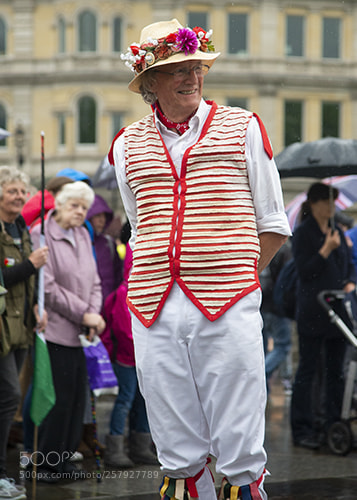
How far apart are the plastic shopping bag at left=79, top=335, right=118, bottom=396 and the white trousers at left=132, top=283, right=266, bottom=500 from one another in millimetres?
2538

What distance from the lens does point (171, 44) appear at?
11.6 ft

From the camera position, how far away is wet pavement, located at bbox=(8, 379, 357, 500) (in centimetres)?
546

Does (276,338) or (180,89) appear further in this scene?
(276,338)

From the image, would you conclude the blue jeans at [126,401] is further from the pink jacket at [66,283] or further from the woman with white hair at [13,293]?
the woman with white hair at [13,293]

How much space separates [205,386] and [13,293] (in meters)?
2.66

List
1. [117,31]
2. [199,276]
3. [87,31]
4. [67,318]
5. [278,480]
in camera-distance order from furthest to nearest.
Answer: [87,31] < [117,31] < [67,318] < [278,480] < [199,276]

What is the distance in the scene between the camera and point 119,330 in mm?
6629

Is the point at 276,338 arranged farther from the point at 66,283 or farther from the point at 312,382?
the point at 66,283

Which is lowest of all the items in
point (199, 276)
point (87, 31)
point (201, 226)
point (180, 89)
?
point (199, 276)

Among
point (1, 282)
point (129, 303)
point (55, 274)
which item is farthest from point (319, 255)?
point (129, 303)

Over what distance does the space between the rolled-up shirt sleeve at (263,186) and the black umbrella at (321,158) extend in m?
3.76

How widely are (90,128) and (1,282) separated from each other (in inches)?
1305

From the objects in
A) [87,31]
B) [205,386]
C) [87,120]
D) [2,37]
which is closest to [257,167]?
[205,386]

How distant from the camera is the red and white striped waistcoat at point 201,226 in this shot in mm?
3398
